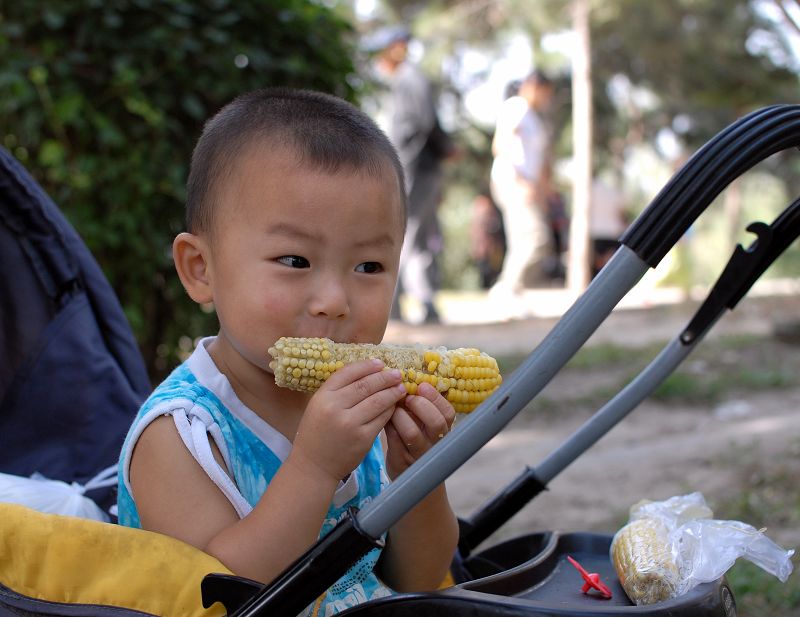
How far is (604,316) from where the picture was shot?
1181 mm

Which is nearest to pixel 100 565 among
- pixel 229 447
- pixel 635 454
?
pixel 229 447

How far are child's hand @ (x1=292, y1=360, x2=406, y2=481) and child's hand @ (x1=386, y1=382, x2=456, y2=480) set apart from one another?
4 cm

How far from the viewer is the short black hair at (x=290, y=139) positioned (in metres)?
1.59

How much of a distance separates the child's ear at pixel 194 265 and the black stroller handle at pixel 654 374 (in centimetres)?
81

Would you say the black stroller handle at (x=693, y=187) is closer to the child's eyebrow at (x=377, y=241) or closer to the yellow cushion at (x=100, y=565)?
the child's eyebrow at (x=377, y=241)

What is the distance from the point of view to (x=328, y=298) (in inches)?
60.3

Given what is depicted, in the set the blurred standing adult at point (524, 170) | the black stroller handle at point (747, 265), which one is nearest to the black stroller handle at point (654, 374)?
the black stroller handle at point (747, 265)

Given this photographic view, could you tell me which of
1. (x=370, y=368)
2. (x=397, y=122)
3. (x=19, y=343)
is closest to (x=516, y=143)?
(x=397, y=122)

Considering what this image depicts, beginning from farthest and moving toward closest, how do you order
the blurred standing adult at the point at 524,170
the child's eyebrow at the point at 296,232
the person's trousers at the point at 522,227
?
the person's trousers at the point at 522,227, the blurred standing adult at the point at 524,170, the child's eyebrow at the point at 296,232

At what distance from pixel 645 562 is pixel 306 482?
0.60 metres

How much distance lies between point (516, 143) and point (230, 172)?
6894 millimetres

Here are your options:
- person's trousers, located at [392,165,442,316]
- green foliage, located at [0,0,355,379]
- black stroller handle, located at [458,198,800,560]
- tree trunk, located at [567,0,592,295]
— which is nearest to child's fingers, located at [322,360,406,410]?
black stroller handle, located at [458,198,800,560]

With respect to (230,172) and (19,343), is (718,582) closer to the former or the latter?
(230,172)

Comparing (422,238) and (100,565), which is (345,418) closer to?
(100,565)
